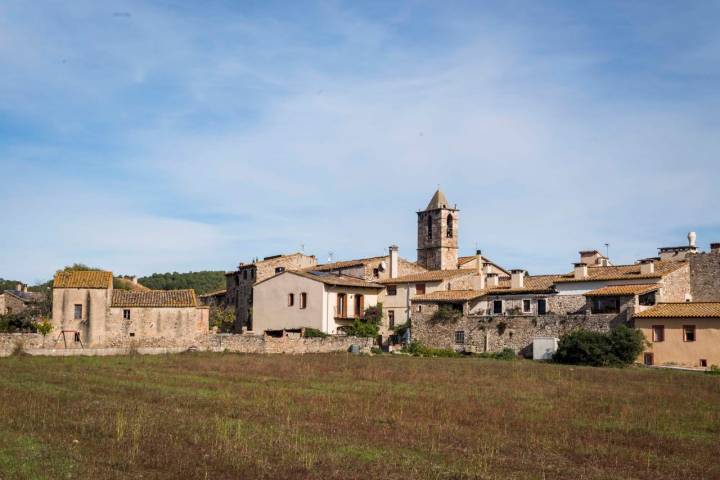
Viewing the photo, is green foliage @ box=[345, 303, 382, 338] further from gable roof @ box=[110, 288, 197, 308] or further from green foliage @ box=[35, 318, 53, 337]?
green foliage @ box=[35, 318, 53, 337]

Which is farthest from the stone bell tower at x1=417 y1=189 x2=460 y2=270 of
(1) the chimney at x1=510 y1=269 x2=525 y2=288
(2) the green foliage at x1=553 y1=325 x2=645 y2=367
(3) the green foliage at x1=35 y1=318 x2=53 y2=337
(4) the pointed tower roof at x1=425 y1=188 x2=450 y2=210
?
(3) the green foliage at x1=35 y1=318 x2=53 y2=337

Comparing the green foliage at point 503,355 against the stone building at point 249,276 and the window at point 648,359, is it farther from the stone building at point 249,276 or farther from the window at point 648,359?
the stone building at point 249,276

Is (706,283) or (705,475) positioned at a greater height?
(706,283)

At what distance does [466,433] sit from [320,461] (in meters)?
5.22

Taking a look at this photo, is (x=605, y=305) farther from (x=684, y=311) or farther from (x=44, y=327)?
(x=44, y=327)

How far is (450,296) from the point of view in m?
57.8

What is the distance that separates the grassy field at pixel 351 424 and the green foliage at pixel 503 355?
1373 centimetres

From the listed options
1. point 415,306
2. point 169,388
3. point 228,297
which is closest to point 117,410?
point 169,388

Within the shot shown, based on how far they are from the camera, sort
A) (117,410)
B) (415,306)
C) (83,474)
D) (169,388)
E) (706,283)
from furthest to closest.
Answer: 1. (415,306)
2. (706,283)
3. (169,388)
4. (117,410)
5. (83,474)

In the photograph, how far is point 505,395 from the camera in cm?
2873

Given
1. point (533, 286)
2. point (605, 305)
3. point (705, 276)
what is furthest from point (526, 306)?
point (705, 276)

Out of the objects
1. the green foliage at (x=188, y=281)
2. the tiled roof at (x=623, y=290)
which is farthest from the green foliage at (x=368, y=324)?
the green foliage at (x=188, y=281)

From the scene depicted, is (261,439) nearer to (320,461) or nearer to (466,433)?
(320,461)

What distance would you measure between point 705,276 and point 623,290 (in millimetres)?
8574
